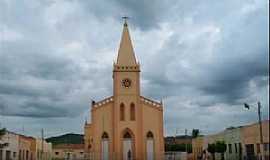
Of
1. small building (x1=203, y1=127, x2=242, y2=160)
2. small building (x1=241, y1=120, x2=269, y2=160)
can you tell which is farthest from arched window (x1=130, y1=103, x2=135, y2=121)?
small building (x1=241, y1=120, x2=269, y2=160)

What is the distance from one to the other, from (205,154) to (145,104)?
13.7 m

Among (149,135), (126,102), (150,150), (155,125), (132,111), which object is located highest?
(126,102)

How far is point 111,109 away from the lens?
186 ft

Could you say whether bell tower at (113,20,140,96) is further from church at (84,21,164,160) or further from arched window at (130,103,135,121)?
arched window at (130,103,135,121)

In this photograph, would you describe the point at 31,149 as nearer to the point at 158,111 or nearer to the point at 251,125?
the point at 158,111

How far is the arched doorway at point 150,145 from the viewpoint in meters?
55.9

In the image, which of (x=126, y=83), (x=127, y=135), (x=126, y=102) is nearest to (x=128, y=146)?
(x=127, y=135)

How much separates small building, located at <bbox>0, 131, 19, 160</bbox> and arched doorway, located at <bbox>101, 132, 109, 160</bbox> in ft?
33.4

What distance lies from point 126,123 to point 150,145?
13.4ft

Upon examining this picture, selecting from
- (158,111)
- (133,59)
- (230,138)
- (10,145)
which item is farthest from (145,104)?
(10,145)

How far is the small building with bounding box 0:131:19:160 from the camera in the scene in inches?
1804

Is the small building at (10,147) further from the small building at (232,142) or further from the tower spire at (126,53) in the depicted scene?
the small building at (232,142)

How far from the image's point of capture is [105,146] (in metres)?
55.9

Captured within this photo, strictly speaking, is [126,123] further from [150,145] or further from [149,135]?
[150,145]
